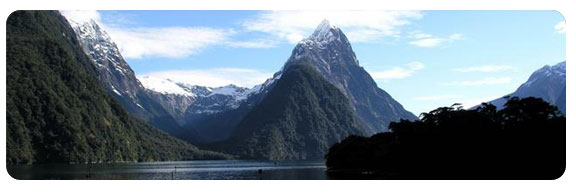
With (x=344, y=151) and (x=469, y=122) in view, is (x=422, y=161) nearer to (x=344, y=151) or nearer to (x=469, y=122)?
(x=469, y=122)

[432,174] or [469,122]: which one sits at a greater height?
[469,122]

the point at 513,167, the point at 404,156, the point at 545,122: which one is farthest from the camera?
the point at 404,156

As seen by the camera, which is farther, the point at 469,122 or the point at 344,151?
the point at 344,151

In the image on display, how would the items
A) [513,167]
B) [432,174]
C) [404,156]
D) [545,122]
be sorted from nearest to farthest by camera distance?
1. [513,167]
2. [545,122]
3. [432,174]
4. [404,156]
